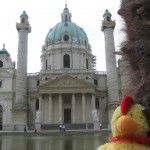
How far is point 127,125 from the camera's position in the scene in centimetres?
263

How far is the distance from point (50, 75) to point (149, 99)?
61.3 metres

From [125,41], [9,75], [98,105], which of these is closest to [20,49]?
[9,75]

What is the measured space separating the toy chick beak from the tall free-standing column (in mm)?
56503

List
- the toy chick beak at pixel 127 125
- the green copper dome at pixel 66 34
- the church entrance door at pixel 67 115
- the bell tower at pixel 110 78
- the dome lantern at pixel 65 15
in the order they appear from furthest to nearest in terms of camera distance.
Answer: the dome lantern at pixel 65 15 → the green copper dome at pixel 66 34 → the church entrance door at pixel 67 115 → the bell tower at pixel 110 78 → the toy chick beak at pixel 127 125

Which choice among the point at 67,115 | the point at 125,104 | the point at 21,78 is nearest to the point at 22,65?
the point at 21,78

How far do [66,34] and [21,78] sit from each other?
17335 mm

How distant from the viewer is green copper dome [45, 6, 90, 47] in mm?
70125

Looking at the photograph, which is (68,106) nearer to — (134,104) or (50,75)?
(50,75)

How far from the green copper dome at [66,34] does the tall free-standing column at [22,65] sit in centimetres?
899

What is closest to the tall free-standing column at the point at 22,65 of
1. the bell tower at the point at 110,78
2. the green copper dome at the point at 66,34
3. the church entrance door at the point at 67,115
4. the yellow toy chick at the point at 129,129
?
the church entrance door at the point at 67,115

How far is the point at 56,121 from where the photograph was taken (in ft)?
192

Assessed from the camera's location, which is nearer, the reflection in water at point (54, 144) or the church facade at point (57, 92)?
the reflection in water at point (54, 144)

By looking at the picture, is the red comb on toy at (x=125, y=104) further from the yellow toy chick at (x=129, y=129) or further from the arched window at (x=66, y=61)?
the arched window at (x=66, y=61)

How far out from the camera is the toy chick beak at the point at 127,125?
263 centimetres
